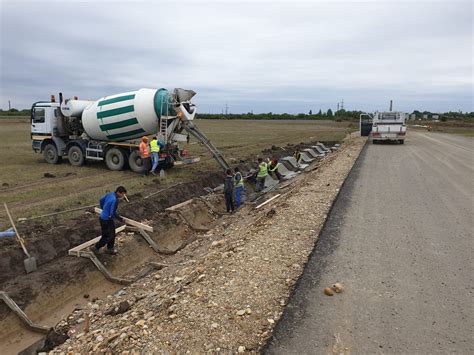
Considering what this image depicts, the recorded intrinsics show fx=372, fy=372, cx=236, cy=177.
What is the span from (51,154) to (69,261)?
37.5ft

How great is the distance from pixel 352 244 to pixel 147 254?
4653 mm

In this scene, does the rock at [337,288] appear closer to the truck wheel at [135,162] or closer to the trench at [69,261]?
the trench at [69,261]

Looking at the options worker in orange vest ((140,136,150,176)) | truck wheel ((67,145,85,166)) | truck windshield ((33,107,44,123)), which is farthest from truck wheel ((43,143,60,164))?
worker in orange vest ((140,136,150,176))

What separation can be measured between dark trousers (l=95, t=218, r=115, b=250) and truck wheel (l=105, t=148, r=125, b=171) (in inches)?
310

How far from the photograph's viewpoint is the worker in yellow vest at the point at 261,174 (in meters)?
13.5

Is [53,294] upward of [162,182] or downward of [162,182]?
downward

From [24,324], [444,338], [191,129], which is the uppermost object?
[191,129]

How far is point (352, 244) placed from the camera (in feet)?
21.8

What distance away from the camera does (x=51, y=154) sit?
56.2ft

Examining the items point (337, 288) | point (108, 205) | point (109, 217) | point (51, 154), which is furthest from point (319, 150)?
point (337, 288)

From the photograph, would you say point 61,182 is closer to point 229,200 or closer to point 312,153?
point 229,200

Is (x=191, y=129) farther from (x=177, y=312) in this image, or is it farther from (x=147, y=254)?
(x=177, y=312)

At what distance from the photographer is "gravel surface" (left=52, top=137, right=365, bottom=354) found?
4016 mm

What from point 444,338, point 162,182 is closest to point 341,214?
point 444,338
